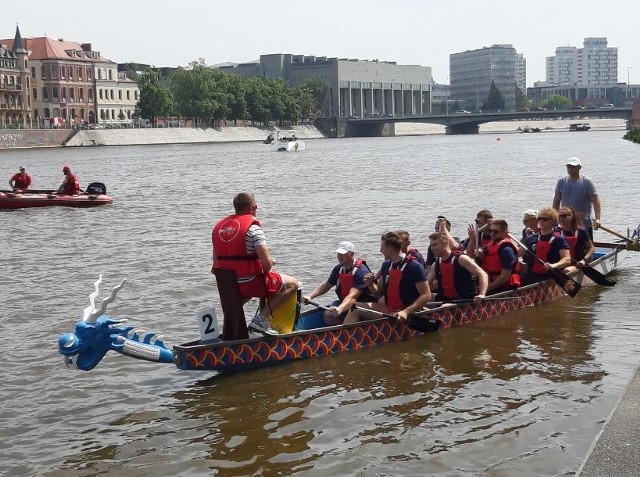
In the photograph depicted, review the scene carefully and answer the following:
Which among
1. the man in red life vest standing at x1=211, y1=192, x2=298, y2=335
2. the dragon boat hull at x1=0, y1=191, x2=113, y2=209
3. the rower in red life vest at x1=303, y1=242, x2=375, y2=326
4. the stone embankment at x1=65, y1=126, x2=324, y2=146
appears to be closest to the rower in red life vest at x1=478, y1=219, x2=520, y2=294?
the rower in red life vest at x1=303, y1=242, x2=375, y2=326

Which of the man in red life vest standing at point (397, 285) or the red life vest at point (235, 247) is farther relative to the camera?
the man in red life vest standing at point (397, 285)

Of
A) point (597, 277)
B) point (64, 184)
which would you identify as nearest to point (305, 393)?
point (597, 277)

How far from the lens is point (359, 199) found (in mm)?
35156

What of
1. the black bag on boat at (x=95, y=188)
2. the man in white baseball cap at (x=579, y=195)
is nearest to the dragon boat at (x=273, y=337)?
the man in white baseball cap at (x=579, y=195)

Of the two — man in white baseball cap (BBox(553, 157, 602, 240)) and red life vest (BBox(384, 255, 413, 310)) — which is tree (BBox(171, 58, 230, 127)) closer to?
man in white baseball cap (BBox(553, 157, 602, 240))

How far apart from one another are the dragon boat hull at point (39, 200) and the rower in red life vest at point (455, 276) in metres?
23.2

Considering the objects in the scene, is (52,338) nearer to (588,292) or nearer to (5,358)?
(5,358)

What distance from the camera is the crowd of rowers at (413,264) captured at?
32.3 ft

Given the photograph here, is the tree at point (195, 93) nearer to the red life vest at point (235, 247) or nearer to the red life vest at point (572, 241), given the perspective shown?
the red life vest at point (572, 241)

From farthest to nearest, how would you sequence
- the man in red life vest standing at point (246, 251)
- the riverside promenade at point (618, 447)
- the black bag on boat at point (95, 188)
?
1. the black bag on boat at point (95, 188)
2. the man in red life vest standing at point (246, 251)
3. the riverside promenade at point (618, 447)

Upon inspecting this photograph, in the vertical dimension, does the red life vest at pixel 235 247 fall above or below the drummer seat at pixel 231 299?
above

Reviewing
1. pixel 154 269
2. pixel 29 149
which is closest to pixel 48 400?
pixel 154 269

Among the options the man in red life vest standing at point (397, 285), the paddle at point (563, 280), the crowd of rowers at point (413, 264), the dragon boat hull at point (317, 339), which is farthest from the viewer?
the paddle at point (563, 280)

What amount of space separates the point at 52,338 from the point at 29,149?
88.1 meters
